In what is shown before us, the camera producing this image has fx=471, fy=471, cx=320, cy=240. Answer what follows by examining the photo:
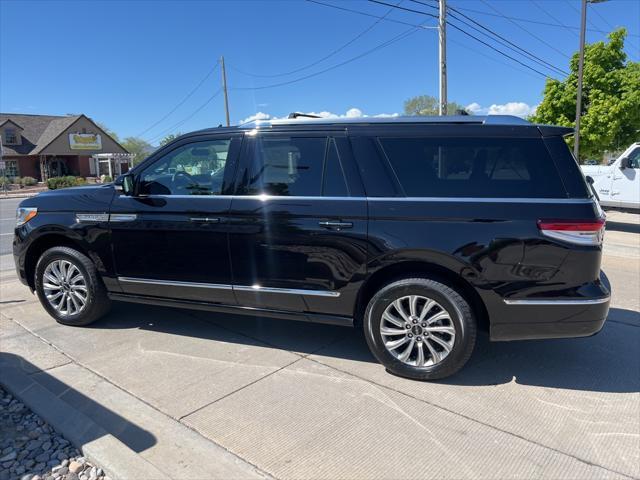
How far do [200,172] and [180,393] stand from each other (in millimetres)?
1913

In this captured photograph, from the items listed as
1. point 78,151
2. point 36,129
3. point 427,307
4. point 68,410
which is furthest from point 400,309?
point 36,129

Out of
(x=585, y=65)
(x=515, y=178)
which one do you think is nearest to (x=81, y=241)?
(x=515, y=178)

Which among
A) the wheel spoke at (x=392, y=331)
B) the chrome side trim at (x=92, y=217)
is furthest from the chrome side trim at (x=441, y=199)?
the chrome side trim at (x=92, y=217)

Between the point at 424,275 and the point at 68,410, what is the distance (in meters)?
2.63

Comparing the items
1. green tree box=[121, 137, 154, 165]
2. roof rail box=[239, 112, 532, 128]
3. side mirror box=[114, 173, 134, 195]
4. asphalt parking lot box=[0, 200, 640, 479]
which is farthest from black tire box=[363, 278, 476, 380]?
green tree box=[121, 137, 154, 165]

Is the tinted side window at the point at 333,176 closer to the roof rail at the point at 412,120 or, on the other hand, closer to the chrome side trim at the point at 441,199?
the chrome side trim at the point at 441,199

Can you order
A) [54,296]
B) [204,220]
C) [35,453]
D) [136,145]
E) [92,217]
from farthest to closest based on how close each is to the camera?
[136,145], [54,296], [92,217], [204,220], [35,453]

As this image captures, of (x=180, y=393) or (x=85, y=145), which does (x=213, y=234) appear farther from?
(x=85, y=145)

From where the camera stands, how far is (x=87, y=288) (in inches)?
181

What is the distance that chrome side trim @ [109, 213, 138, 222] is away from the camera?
4301mm

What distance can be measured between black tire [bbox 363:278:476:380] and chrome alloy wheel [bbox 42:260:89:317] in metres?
2.88

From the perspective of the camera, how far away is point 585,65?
17344 mm

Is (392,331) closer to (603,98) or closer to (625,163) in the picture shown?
(625,163)

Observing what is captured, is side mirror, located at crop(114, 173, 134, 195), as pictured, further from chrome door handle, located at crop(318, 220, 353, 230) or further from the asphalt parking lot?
chrome door handle, located at crop(318, 220, 353, 230)
